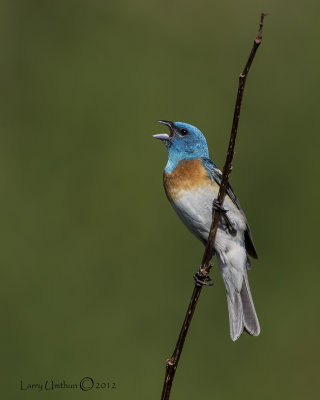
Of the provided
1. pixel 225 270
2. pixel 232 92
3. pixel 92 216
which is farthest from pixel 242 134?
pixel 225 270

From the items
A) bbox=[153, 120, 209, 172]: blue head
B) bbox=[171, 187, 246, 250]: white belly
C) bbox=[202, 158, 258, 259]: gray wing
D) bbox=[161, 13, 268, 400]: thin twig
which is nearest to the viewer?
bbox=[161, 13, 268, 400]: thin twig

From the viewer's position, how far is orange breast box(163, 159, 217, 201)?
160 inches

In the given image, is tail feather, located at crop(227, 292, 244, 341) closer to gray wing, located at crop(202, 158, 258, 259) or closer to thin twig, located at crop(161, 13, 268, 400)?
gray wing, located at crop(202, 158, 258, 259)

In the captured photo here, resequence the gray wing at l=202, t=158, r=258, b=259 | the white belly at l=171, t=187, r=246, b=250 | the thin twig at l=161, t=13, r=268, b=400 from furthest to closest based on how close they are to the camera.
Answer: the gray wing at l=202, t=158, r=258, b=259 → the white belly at l=171, t=187, r=246, b=250 → the thin twig at l=161, t=13, r=268, b=400

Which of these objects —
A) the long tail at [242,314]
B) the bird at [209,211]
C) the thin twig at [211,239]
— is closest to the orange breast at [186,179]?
the bird at [209,211]

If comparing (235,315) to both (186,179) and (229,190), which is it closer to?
(229,190)

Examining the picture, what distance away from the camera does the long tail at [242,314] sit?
4.13m

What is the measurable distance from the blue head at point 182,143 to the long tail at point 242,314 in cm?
94

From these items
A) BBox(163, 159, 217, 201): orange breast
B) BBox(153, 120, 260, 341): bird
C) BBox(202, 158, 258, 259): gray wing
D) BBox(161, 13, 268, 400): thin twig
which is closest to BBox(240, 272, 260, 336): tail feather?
BBox(153, 120, 260, 341): bird

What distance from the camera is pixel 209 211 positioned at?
4012 millimetres

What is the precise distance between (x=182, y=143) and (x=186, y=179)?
1.11ft

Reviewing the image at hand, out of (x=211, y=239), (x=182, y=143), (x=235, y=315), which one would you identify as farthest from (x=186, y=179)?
(x=211, y=239)

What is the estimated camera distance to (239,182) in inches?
223

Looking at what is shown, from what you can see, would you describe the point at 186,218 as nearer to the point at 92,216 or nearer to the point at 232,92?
the point at 92,216
